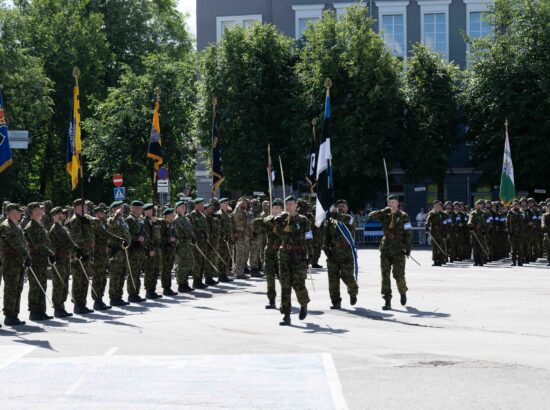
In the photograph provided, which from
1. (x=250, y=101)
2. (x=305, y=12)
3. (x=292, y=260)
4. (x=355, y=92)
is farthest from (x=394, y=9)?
(x=292, y=260)

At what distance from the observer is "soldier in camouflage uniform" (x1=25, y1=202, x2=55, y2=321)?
17391mm

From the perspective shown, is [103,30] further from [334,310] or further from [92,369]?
[92,369]

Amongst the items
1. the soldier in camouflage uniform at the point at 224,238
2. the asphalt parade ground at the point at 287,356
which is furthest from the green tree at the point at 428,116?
the asphalt parade ground at the point at 287,356

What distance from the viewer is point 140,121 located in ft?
167

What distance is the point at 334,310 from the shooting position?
18062mm

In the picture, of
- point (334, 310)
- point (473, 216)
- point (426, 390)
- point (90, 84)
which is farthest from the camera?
point (90, 84)

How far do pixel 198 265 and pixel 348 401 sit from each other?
572 inches

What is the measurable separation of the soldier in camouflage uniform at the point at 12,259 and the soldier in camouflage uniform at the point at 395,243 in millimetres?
6013

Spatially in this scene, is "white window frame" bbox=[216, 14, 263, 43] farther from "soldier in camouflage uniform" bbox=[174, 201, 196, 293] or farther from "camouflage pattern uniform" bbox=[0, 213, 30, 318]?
"camouflage pattern uniform" bbox=[0, 213, 30, 318]

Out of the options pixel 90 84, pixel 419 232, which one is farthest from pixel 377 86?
pixel 90 84

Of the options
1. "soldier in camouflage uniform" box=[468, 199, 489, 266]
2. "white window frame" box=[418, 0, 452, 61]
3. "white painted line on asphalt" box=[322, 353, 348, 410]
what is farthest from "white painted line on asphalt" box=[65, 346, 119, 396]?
"white window frame" box=[418, 0, 452, 61]

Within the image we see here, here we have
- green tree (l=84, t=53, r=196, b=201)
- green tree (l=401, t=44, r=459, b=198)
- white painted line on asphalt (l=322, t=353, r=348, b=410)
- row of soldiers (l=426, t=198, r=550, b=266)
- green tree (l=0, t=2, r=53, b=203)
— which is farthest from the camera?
green tree (l=401, t=44, r=459, b=198)

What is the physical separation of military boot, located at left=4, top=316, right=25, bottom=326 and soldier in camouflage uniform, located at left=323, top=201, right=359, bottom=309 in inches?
209

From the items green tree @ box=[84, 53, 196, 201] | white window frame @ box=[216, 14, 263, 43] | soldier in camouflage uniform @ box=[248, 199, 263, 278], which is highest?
white window frame @ box=[216, 14, 263, 43]
